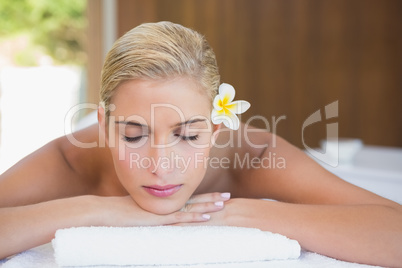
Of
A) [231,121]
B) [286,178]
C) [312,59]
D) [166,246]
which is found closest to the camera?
[166,246]

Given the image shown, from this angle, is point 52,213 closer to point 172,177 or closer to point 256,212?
point 172,177

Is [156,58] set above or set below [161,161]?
above

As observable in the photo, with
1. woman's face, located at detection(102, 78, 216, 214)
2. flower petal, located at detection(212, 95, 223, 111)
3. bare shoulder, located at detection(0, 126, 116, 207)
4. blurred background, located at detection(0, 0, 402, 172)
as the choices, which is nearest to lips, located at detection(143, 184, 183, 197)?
woman's face, located at detection(102, 78, 216, 214)

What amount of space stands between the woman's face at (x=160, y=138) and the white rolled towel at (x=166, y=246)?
0.40 ft

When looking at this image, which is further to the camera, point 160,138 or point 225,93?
point 225,93

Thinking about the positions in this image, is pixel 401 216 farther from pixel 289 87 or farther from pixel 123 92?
pixel 289 87

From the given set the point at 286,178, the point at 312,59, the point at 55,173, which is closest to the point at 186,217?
the point at 286,178

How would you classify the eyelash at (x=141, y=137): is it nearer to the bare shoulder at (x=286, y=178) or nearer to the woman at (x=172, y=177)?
the woman at (x=172, y=177)

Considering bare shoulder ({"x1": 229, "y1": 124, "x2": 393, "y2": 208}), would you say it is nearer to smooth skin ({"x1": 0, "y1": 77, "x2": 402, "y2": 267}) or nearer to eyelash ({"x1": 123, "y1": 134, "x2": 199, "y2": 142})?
smooth skin ({"x1": 0, "y1": 77, "x2": 402, "y2": 267})

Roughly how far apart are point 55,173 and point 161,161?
0.51 meters

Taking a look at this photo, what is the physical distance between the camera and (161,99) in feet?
3.31

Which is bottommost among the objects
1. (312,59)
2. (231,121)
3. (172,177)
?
(172,177)

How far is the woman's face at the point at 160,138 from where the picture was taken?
1.00 metres

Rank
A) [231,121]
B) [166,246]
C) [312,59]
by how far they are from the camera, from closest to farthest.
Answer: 1. [166,246]
2. [231,121]
3. [312,59]
